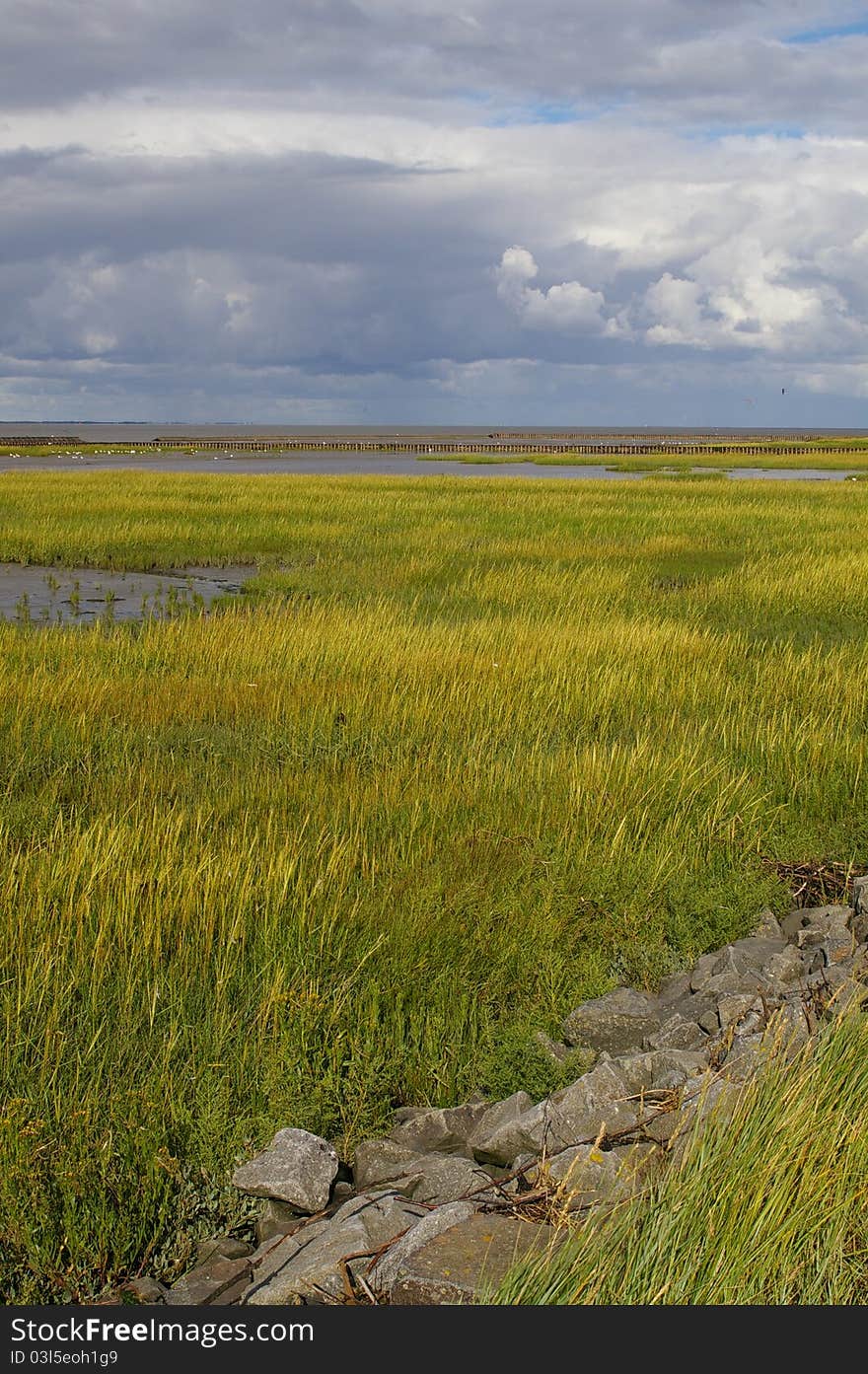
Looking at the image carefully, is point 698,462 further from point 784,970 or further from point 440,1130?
point 440,1130

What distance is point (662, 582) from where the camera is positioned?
18.1 meters

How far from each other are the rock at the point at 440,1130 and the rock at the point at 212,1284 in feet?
2.51

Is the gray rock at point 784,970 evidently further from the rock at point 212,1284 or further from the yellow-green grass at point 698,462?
the yellow-green grass at point 698,462

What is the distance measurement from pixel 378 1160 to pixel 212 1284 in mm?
733

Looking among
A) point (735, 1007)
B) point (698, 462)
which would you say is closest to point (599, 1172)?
point (735, 1007)

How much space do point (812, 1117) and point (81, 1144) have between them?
7.59ft

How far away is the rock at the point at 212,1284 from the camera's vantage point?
3.39 meters

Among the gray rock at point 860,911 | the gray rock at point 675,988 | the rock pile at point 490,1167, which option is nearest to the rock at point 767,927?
the gray rock at point 860,911

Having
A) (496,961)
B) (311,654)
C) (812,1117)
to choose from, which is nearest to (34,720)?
(311,654)

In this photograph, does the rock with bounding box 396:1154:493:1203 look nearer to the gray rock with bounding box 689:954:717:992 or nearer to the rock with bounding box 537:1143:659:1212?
the rock with bounding box 537:1143:659:1212

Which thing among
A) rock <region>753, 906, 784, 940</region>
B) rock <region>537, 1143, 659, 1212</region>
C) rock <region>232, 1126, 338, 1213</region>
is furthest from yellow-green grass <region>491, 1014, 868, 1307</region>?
rock <region>753, 906, 784, 940</region>

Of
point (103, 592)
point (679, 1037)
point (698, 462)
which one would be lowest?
point (679, 1037)

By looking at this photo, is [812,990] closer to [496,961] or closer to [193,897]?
[496,961]

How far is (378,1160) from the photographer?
398cm
